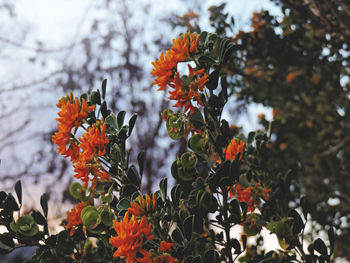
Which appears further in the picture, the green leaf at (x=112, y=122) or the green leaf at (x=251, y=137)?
the green leaf at (x=251, y=137)

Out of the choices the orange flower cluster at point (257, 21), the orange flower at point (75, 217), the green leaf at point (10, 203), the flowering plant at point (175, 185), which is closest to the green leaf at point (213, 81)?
the flowering plant at point (175, 185)

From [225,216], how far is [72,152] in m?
0.31

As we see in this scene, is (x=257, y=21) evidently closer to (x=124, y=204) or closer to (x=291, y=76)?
(x=291, y=76)

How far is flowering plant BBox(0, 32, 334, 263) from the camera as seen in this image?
0.54 m

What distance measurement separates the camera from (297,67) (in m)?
1.91

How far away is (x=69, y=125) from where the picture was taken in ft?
1.98

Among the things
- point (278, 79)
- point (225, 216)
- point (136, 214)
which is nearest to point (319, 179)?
point (278, 79)

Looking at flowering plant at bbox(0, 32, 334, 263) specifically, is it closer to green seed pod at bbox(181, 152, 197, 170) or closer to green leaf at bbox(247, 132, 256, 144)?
green seed pod at bbox(181, 152, 197, 170)

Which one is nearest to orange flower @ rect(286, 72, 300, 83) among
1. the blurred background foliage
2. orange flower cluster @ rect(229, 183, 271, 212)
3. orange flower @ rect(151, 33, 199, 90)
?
the blurred background foliage

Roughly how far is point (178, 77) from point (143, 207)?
9.0 inches

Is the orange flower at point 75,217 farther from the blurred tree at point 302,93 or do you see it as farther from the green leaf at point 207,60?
the blurred tree at point 302,93

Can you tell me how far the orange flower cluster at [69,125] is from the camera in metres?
0.60

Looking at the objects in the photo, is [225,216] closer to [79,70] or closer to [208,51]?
[208,51]

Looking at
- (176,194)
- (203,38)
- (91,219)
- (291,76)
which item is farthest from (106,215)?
(291,76)
